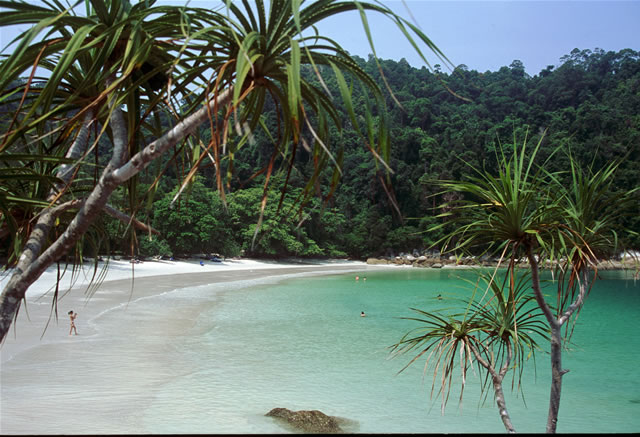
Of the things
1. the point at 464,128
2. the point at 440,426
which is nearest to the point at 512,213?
the point at 440,426

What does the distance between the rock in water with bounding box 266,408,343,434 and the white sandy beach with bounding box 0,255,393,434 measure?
67.6 inches

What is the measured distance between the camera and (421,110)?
242ft

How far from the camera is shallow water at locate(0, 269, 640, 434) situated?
20.9ft

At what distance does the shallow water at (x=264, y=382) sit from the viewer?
638 cm

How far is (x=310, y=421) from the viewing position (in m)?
6.14

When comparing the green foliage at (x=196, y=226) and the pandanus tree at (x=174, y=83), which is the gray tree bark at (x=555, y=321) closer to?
the pandanus tree at (x=174, y=83)

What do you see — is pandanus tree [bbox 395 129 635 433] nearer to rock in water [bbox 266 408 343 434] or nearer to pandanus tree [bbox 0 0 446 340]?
pandanus tree [bbox 0 0 446 340]

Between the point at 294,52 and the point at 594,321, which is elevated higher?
the point at 294,52

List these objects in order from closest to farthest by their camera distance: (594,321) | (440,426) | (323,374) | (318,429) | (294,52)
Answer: (294,52) < (318,429) < (440,426) < (323,374) < (594,321)

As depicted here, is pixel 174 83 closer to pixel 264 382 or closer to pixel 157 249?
pixel 264 382

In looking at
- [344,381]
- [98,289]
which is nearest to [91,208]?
[344,381]

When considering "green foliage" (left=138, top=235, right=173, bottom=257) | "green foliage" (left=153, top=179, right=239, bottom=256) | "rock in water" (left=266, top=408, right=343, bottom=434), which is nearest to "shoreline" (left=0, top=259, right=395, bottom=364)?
"green foliage" (left=138, top=235, right=173, bottom=257)

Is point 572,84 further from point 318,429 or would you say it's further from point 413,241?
point 318,429

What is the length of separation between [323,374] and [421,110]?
68.7 meters
